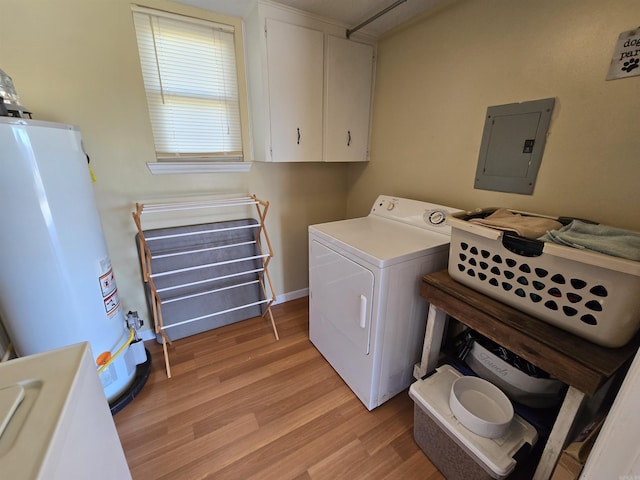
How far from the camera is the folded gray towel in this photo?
30.3 inches

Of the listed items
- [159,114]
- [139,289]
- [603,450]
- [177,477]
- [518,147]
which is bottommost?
[177,477]

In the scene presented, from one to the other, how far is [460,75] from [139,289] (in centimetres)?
261

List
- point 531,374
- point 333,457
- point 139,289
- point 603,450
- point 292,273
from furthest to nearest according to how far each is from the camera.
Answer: point 292,273 → point 139,289 → point 333,457 → point 531,374 → point 603,450

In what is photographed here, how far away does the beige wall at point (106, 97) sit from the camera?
1.40 metres

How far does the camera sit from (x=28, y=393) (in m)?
0.57

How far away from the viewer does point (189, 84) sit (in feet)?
5.98

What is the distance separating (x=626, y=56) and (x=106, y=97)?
2.57m

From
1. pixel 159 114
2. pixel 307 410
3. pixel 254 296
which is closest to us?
pixel 307 410

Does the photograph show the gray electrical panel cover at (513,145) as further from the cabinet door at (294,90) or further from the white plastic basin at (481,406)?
the cabinet door at (294,90)

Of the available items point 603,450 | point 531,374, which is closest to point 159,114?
point 603,450

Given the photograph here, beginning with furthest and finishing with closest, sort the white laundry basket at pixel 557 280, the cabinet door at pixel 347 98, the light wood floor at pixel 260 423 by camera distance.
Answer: the cabinet door at pixel 347 98
the light wood floor at pixel 260 423
the white laundry basket at pixel 557 280

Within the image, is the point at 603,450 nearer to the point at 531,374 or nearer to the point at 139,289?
the point at 531,374

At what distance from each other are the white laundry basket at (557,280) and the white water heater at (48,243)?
5.83 ft

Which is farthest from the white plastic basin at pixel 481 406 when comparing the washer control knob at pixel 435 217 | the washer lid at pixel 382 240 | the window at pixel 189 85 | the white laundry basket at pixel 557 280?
the window at pixel 189 85
